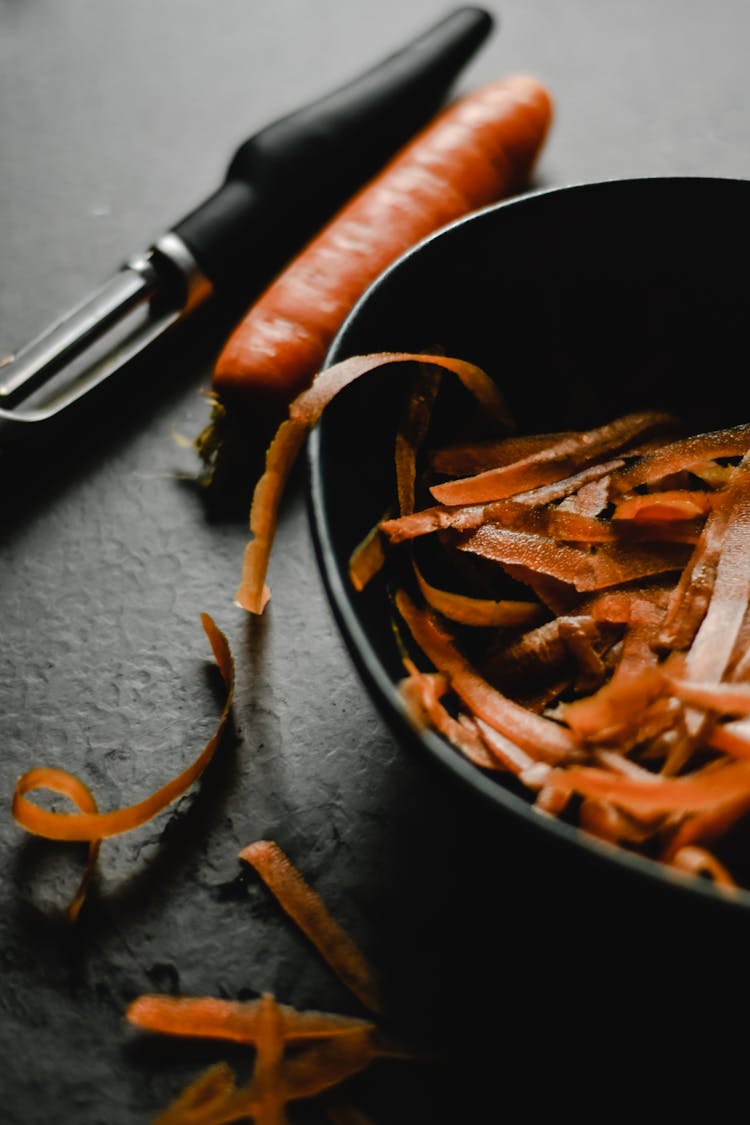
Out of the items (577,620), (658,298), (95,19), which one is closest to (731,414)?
(658,298)

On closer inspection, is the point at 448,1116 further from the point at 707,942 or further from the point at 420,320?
the point at 420,320

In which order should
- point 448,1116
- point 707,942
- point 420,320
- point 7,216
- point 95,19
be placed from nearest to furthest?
1. point 707,942
2. point 448,1116
3. point 420,320
4. point 7,216
5. point 95,19

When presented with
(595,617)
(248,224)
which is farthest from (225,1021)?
(248,224)

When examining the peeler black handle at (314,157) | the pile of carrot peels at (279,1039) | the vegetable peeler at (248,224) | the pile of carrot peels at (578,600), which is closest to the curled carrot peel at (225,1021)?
the pile of carrot peels at (279,1039)

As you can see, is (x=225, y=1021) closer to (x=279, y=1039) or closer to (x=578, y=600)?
(x=279, y=1039)

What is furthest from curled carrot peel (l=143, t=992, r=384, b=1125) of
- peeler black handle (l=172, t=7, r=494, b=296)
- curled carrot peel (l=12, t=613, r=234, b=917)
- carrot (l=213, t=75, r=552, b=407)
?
peeler black handle (l=172, t=7, r=494, b=296)

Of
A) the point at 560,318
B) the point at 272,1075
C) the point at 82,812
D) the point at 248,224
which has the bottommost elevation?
the point at 272,1075

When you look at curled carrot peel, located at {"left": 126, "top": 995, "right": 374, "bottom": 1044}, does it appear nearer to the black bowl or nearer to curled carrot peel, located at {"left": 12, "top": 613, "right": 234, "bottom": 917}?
curled carrot peel, located at {"left": 12, "top": 613, "right": 234, "bottom": 917}
